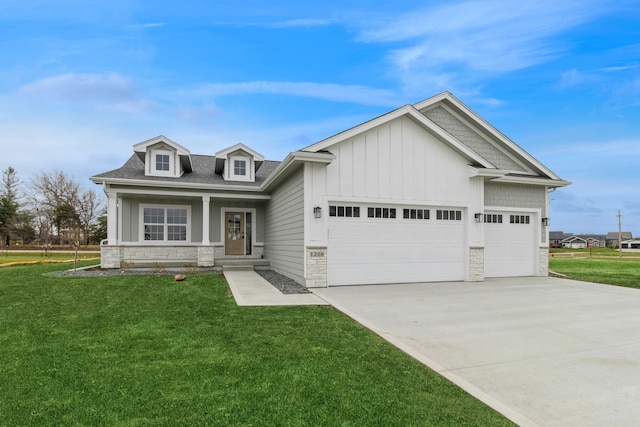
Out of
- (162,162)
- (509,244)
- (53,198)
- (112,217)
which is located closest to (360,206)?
(509,244)

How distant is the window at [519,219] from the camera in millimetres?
13148

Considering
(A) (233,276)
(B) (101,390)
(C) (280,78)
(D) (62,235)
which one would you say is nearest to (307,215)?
(A) (233,276)

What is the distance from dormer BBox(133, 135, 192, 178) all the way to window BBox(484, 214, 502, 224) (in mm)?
11956

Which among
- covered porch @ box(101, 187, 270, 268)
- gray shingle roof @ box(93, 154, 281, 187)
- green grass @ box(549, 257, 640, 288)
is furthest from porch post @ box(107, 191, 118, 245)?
green grass @ box(549, 257, 640, 288)

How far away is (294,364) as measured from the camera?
156 inches

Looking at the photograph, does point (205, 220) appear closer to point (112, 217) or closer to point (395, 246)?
point (112, 217)

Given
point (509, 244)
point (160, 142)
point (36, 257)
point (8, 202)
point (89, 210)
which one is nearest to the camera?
point (509, 244)

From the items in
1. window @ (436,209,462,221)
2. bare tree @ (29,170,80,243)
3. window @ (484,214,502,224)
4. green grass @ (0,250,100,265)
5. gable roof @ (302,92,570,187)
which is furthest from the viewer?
bare tree @ (29,170,80,243)

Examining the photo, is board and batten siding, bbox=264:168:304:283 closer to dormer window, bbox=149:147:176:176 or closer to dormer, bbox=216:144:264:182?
dormer, bbox=216:144:264:182

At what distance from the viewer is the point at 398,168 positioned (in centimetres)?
1076

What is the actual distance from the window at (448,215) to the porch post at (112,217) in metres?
11.6

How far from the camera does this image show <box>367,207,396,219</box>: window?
417 inches

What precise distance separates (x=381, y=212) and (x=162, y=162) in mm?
9509

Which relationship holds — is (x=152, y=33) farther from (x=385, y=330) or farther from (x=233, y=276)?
(x=385, y=330)
